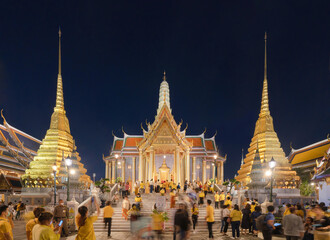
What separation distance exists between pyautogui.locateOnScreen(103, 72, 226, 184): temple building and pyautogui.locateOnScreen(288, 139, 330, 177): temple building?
10.1 metres

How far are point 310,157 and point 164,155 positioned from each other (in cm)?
1830

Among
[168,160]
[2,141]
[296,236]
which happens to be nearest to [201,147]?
[168,160]

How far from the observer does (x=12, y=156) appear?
33094 millimetres

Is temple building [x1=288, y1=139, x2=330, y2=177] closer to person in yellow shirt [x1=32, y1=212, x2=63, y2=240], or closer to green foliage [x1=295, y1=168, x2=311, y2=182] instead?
green foliage [x1=295, y1=168, x2=311, y2=182]

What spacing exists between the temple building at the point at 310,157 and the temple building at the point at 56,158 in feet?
84.0

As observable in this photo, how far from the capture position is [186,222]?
24.6 feet

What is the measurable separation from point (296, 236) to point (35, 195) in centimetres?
2009

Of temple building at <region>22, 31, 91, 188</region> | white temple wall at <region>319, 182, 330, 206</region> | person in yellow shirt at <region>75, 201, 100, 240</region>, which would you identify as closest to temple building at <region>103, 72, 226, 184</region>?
temple building at <region>22, 31, 91, 188</region>

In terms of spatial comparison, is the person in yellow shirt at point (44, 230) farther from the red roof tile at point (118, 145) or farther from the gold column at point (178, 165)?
the red roof tile at point (118, 145)

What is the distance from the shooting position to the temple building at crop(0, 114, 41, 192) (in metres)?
29.5

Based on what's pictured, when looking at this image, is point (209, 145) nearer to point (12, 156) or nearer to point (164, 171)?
point (164, 171)

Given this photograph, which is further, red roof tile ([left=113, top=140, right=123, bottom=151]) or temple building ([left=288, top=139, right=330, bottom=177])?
red roof tile ([left=113, top=140, right=123, bottom=151])

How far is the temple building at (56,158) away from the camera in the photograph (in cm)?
2620

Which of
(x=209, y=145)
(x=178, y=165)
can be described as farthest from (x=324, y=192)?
(x=209, y=145)
